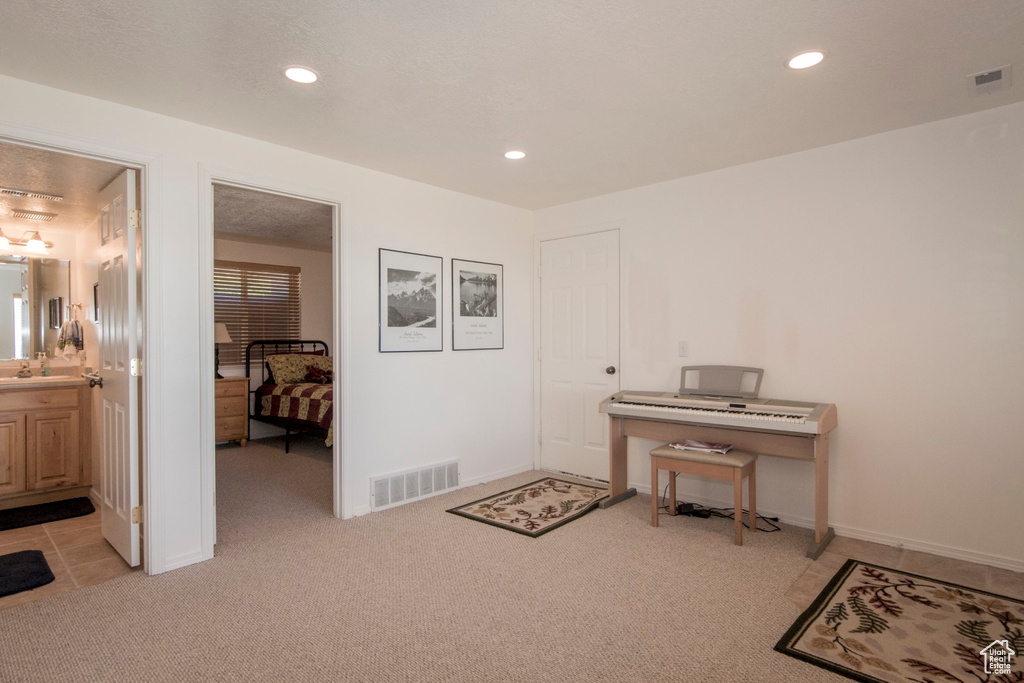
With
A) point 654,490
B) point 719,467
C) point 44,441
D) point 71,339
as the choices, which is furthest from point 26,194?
point 719,467

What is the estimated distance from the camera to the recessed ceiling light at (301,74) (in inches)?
92.7

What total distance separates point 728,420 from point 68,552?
3.88 meters

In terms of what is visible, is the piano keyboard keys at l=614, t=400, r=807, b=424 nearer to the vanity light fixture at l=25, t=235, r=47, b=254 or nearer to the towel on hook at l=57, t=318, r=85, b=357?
the towel on hook at l=57, t=318, r=85, b=357

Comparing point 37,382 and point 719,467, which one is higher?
point 37,382

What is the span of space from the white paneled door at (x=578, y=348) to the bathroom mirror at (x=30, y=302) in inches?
160

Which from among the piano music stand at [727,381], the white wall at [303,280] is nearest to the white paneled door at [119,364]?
the white wall at [303,280]

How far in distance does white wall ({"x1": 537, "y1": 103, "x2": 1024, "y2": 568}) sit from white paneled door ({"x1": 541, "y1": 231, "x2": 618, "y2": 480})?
60 cm

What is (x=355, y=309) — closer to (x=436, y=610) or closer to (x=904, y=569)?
(x=436, y=610)

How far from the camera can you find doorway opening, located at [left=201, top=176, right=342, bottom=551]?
466 cm

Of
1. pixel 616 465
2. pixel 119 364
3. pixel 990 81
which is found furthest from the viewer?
pixel 616 465

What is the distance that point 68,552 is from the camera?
3.16 meters

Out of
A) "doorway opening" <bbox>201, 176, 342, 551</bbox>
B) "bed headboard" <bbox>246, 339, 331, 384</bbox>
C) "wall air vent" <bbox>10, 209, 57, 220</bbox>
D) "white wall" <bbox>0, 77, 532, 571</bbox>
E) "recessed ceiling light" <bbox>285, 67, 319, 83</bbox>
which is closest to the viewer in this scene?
"recessed ceiling light" <bbox>285, 67, 319, 83</bbox>

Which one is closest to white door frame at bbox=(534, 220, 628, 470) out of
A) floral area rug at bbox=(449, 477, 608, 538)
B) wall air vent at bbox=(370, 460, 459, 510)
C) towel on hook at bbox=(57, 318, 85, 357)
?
floral area rug at bbox=(449, 477, 608, 538)

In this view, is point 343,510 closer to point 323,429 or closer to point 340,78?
point 323,429
